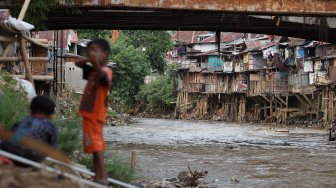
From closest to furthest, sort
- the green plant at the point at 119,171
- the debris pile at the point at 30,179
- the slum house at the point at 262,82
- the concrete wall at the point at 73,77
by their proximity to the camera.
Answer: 1. the debris pile at the point at 30,179
2. the green plant at the point at 119,171
3. the concrete wall at the point at 73,77
4. the slum house at the point at 262,82

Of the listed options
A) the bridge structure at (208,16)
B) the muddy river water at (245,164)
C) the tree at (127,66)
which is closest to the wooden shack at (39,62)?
the bridge structure at (208,16)

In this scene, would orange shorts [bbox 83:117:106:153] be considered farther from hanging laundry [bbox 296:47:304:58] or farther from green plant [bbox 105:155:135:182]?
hanging laundry [bbox 296:47:304:58]

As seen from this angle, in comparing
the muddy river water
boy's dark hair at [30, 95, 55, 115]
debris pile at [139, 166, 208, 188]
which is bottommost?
the muddy river water

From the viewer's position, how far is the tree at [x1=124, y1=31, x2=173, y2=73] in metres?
48.0

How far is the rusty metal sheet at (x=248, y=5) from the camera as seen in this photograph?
1307 centimetres

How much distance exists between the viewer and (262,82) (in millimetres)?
52625

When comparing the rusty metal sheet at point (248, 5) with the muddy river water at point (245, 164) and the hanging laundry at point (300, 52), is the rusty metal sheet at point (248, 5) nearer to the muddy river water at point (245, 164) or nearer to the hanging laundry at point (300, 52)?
the muddy river water at point (245, 164)

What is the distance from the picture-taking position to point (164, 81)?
225 feet

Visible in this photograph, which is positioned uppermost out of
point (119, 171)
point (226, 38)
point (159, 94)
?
point (226, 38)

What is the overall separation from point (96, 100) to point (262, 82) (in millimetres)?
48708

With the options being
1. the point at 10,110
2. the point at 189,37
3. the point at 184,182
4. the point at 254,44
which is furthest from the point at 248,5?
the point at 189,37

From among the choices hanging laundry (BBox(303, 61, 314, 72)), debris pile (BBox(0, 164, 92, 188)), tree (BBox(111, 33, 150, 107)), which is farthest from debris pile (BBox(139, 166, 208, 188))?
tree (BBox(111, 33, 150, 107))

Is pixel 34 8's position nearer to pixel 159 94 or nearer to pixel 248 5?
pixel 248 5

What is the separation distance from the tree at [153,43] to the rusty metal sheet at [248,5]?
34.0m
